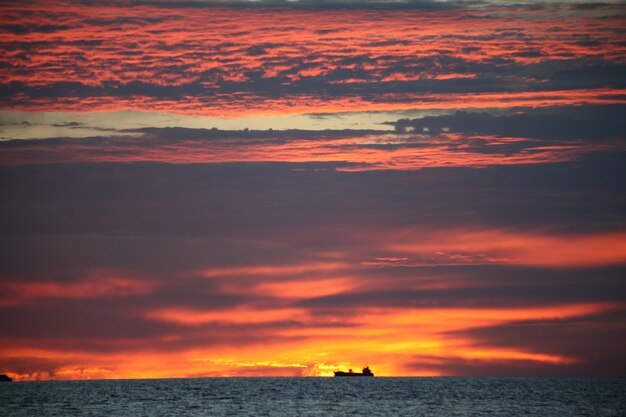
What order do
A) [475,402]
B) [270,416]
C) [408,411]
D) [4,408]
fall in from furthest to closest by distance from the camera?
1. [475,402]
2. [4,408]
3. [408,411]
4. [270,416]

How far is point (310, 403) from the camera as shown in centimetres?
18325

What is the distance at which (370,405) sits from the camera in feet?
584

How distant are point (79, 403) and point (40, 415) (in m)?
35.5

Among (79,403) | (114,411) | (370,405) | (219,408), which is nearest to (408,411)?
(370,405)

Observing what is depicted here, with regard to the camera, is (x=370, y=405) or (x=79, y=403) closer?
(x=370, y=405)

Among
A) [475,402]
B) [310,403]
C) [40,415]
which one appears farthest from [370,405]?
[40,415]

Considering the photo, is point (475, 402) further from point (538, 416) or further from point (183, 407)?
point (183, 407)

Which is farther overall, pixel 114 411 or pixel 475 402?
pixel 475 402

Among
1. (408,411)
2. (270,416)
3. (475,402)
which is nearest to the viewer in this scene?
(270,416)

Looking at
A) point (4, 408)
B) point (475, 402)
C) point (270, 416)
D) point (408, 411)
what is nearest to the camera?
point (270, 416)

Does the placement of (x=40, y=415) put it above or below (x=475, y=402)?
below

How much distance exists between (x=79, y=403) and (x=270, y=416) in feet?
187

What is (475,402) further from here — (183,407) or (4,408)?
(4,408)

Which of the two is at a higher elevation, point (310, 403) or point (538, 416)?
point (310, 403)
